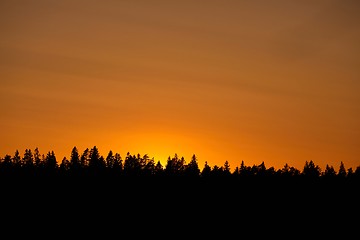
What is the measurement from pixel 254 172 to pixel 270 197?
98.7 feet

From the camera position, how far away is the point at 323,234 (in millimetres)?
143125

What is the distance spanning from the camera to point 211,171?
615ft

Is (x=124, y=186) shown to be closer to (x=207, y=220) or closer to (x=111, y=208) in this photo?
(x=111, y=208)

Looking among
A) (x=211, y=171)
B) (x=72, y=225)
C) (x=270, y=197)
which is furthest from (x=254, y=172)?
(x=72, y=225)

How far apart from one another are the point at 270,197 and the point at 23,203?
6640 cm

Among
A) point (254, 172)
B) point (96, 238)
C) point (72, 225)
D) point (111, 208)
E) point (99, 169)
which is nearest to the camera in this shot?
point (96, 238)

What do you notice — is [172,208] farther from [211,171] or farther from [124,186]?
[211,171]

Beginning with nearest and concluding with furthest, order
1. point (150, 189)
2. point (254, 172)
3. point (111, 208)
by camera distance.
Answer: point (111, 208) < point (150, 189) < point (254, 172)

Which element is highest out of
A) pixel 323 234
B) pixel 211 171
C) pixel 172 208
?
pixel 211 171

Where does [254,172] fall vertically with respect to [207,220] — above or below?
above

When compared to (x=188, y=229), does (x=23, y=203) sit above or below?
above

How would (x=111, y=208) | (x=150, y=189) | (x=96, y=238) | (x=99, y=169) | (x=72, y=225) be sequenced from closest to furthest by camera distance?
(x=96, y=238) → (x=72, y=225) → (x=111, y=208) → (x=150, y=189) → (x=99, y=169)

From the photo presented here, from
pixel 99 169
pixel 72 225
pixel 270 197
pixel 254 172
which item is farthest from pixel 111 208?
pixel 254 172

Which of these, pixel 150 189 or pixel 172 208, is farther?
pixel 150 189
